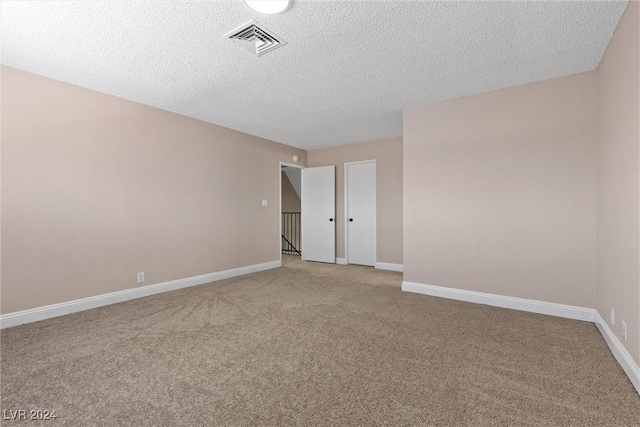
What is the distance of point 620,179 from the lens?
2.12 m

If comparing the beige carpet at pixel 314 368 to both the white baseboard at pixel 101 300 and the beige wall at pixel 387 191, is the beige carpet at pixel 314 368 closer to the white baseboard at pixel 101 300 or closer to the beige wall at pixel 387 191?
the white baseboard at pixel 101 300

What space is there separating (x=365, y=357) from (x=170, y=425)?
50.7 inches

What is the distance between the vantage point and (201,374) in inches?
75.0

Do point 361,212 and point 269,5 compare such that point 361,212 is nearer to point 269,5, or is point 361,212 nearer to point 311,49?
point 311,49

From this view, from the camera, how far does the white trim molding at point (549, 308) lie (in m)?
1.90

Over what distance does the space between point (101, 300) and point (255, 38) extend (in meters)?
3.31

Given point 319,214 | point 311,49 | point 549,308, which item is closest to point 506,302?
point 549,308

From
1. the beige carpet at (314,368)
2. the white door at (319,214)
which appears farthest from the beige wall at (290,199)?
the beige carpet at (314,368)

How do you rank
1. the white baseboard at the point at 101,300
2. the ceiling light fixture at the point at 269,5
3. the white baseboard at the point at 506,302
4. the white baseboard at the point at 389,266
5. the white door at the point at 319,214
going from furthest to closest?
1. the white door at the point at 319,214
2. the white baseboard at the point at 389,266
3. the white baseboard at the point at 506,302
4. the white baseboard at the point at 101,300
5. the ceiling light fixture at the point at 269,5

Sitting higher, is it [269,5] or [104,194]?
[269,5]

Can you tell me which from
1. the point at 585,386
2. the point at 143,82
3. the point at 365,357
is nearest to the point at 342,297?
the point at 365,357

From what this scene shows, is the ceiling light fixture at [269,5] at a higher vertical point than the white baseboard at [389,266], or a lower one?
higher

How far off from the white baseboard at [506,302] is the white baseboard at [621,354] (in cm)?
22

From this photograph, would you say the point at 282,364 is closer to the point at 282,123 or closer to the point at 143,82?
the point at 143,82
